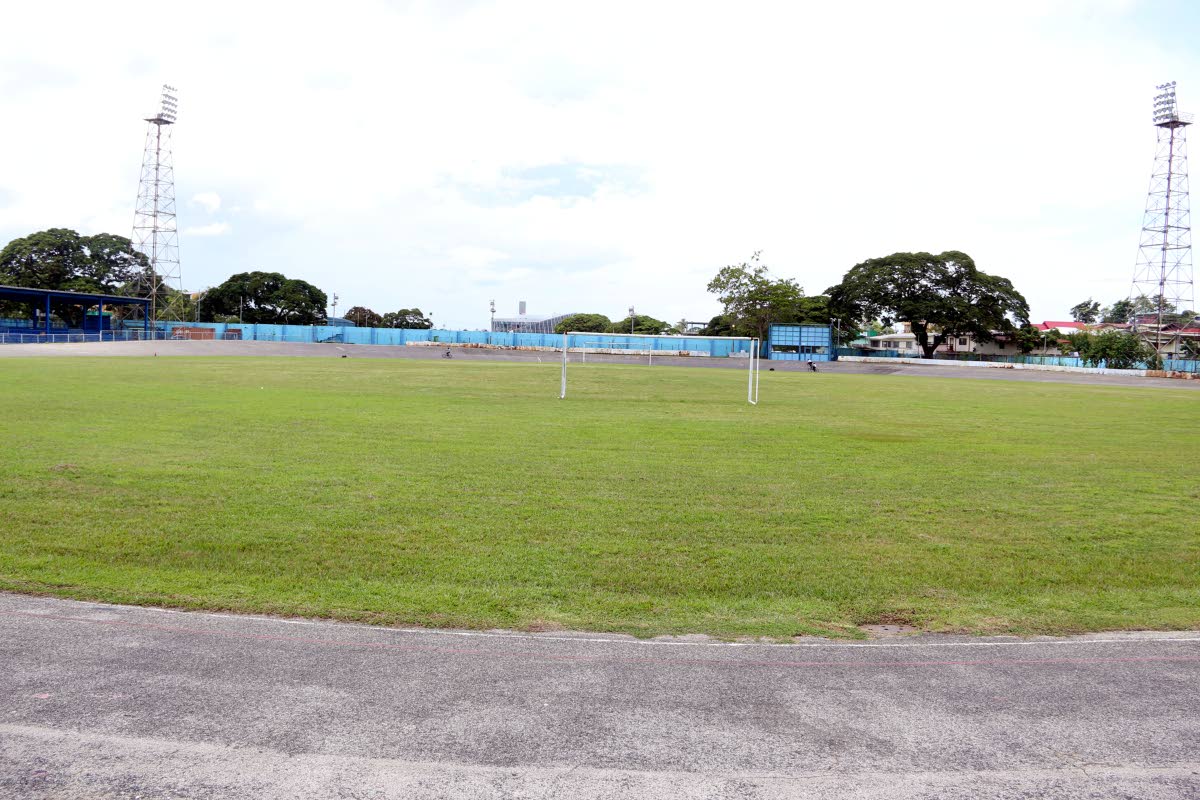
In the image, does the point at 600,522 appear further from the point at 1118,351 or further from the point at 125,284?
the point at 125,284

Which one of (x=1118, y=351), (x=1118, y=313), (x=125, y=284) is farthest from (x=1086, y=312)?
(x=125, y=284)

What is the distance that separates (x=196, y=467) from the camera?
12.5 meters

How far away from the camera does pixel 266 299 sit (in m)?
116

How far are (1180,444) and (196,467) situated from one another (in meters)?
21.0

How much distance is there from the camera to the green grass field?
704cm

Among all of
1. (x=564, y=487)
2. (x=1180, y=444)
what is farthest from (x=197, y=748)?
(x=1180, y=444)

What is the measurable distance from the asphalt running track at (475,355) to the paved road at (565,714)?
5199 centimetres

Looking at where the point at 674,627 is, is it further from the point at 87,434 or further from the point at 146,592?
the point at 87,434

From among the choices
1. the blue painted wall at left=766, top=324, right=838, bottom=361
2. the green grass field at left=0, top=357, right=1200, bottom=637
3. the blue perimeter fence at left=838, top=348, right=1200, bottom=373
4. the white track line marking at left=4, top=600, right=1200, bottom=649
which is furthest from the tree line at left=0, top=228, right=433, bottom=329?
the white track line marking at left=4, top=600, right=1200, bottom=649

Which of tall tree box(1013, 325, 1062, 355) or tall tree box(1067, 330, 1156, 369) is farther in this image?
tall tree box(1013, 325, 1062, 355)

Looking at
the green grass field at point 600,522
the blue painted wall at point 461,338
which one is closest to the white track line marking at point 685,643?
the green grass field at point 600,522

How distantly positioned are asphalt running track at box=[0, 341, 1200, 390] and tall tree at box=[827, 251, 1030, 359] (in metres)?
17.8

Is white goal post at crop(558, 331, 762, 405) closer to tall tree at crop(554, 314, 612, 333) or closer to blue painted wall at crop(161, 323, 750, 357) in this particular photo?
blue painted wall at crop(161, 323, 750, 357)

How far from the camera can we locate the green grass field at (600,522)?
277 inches
